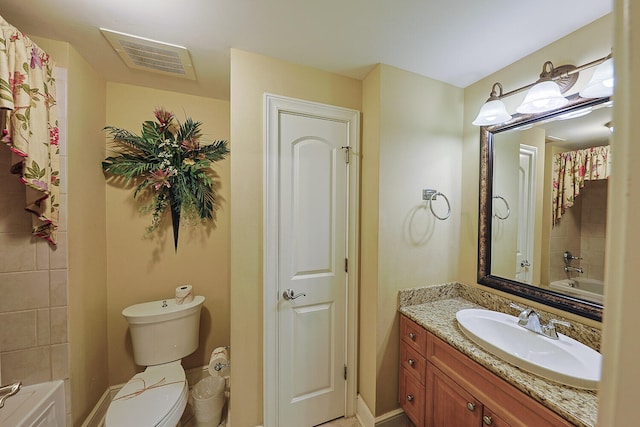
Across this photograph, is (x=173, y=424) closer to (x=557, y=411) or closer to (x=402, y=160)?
(x=557, y=411)

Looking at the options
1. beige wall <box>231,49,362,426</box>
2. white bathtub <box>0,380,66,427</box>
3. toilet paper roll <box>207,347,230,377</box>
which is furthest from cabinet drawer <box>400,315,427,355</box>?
white bathtub <box>0,380,66,427</box>

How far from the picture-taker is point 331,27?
1.14m

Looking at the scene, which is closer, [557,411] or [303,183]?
[557,411]

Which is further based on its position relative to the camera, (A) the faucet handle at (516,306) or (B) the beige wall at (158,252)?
(B) the beige wall at (158,252)

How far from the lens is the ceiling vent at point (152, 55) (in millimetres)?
1217

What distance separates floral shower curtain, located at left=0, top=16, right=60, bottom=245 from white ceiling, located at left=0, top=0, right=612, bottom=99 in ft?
0.67

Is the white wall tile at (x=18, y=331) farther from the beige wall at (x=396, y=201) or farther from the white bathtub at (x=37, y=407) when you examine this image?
the beige wall at (x=396, y=201)

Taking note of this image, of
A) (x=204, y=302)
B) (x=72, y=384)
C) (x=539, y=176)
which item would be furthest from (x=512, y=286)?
(x=72, y=384)

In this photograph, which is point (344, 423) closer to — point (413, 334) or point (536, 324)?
point (413, 334)

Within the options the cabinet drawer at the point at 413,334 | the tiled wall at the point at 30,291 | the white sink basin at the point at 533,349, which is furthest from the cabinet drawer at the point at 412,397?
the tiled wall at the point at 30,291

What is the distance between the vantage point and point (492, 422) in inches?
37.8

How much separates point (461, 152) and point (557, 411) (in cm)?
144

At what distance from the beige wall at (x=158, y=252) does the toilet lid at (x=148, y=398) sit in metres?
0.41

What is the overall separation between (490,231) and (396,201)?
0.66 metres
